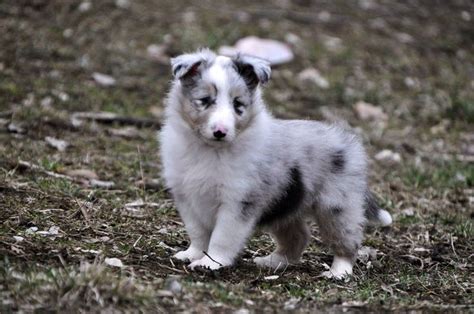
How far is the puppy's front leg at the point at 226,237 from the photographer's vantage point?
4906 mm

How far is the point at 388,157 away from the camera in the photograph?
29.2 feet

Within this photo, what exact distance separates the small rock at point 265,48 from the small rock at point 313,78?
0.31 metres

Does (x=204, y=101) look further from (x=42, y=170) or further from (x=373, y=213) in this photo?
(x=42, y=170)

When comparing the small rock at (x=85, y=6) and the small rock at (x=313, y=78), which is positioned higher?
the small rock at (x=85, y=6)

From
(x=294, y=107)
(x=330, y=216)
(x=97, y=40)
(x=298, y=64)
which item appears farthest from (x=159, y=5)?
(x=330, y=216)

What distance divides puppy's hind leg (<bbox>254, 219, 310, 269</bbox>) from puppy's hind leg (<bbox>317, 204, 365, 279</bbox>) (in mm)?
193

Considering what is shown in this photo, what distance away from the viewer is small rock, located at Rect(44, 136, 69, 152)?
7.69m

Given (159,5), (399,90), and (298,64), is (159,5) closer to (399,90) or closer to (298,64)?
(298,64)

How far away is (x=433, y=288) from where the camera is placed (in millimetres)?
5180

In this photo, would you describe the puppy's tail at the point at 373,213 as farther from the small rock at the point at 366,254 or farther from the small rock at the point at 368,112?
the small rock at the point at 368,112

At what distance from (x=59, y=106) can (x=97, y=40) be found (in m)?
2.27

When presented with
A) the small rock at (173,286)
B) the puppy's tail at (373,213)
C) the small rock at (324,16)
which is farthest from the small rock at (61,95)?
the small rock at (173,286)

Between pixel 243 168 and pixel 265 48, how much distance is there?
6.22 metres

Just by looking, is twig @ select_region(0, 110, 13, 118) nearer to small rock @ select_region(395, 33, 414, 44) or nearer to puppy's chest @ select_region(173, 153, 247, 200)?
puppy's chest @ select_region(173, 153, 247, 200)
